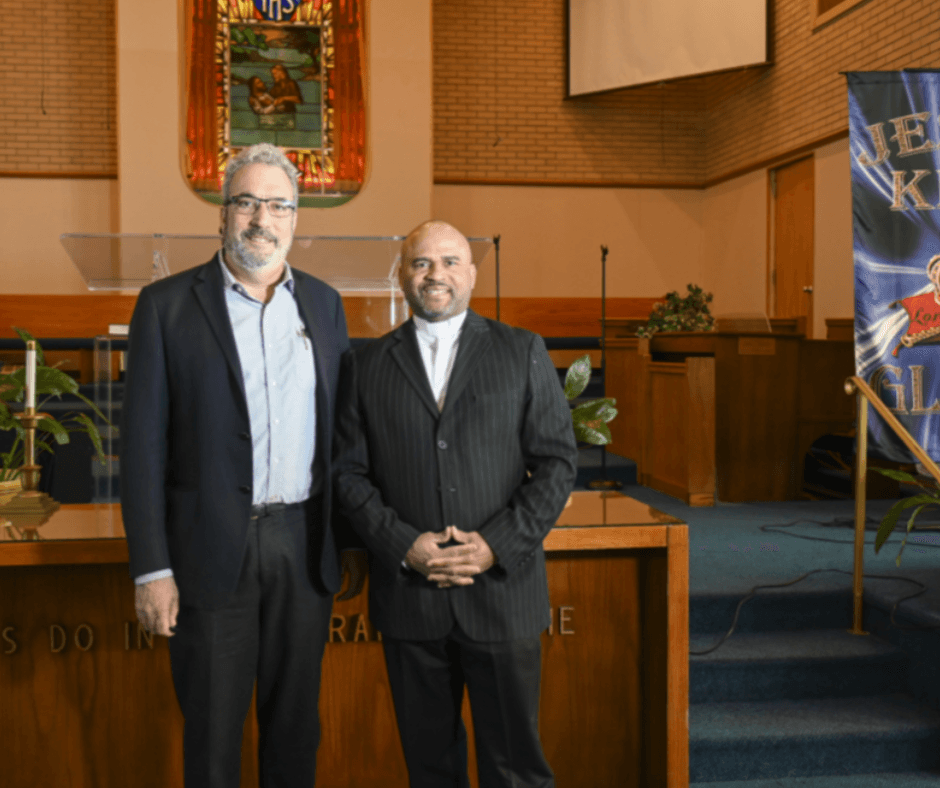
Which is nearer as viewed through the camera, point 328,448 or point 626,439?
point 328,448

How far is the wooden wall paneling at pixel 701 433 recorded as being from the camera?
5078mm

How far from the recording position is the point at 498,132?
9.03m

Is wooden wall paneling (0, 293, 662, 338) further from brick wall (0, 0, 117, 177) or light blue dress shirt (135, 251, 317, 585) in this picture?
light blue dress shirt (135, 251, 317, 585)

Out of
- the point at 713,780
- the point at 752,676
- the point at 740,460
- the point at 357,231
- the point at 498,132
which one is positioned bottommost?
the point at 713,780

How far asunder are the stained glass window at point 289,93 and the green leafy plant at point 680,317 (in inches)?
129

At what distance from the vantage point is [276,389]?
1.54m

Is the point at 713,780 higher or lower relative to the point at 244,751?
lower

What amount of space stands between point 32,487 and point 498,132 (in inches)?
298

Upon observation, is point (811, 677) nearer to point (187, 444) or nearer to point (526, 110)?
point (187, 444)

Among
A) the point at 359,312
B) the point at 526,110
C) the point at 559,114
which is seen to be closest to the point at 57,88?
the point at 526,110

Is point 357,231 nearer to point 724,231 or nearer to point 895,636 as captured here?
point 724,231

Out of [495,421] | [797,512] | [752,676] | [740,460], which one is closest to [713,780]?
[752,676]

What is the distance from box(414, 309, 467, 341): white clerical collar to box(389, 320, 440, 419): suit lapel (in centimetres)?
2

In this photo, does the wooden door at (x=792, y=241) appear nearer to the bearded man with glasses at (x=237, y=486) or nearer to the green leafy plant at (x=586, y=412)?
the green leafy plant at (x=586, y=412)
